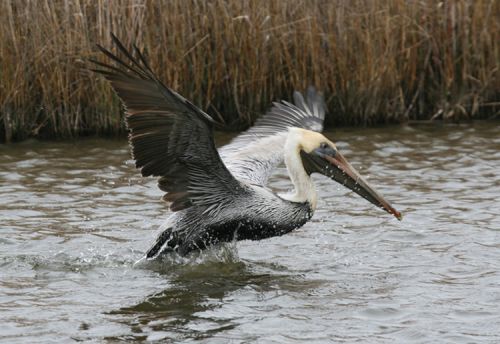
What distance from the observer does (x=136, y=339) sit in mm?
5352

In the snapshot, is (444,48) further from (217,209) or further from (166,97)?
(166,97)

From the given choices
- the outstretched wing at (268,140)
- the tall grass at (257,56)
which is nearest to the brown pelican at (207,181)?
the outstretched wing at (268,140)

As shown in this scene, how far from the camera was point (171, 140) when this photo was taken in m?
6.36

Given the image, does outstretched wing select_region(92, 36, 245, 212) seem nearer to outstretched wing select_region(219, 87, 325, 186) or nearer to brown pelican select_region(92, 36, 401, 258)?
brown pelican select_region(92, 36, 401, 258)

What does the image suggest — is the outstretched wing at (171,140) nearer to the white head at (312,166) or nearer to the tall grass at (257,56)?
the white head at (312,166)

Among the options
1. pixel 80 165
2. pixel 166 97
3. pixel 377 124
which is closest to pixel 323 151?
pixel 166 97

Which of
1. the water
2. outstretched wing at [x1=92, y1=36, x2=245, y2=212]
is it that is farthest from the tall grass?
outstretched wing at [x1=92, y1=36, x2=245, y2=212]

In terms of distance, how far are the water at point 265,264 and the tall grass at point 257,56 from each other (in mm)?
614

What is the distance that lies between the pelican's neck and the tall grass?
12.0ft


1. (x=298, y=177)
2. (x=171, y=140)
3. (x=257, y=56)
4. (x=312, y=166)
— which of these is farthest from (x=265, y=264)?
(x=257, y=56)

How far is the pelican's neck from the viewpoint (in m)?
6.93

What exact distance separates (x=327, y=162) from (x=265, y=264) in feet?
2.76

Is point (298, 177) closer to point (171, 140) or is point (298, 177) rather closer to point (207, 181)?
point (207, 181)

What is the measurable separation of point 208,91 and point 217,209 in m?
3.97
